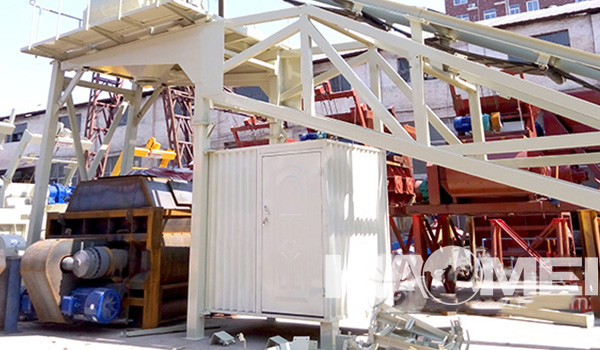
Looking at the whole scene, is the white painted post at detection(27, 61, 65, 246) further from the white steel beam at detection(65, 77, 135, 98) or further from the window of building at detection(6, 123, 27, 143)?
the window of building at detection(6, 123, 27, 143)

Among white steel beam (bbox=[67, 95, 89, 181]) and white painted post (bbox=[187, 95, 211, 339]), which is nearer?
white painted post (bbox=[187, 95, 211, 339])

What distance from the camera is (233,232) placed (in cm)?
661

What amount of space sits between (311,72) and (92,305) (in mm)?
4457

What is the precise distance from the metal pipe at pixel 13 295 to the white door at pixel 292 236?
3.81 meters

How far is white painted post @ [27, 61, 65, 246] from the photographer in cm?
865

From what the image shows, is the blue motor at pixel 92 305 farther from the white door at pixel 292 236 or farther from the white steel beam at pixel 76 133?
the white steel beam at pixel 76 133

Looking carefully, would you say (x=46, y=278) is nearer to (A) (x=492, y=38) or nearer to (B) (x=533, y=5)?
(A) (x=492, y=38)

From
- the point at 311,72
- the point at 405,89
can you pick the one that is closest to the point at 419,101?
the point at 311,72

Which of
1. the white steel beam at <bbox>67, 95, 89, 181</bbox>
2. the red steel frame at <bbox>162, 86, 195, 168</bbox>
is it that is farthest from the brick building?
the white steel beam at <bbox>67, 95, 89, 181</bbox>

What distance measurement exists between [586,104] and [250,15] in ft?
14.6

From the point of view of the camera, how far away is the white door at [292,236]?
5941 millimetres

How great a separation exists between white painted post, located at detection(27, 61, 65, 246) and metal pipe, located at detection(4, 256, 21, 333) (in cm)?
166

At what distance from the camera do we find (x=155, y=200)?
7.55m

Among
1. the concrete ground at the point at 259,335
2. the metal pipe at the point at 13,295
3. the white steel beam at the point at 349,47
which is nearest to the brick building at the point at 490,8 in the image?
the white steel beam at the point at 349,47
